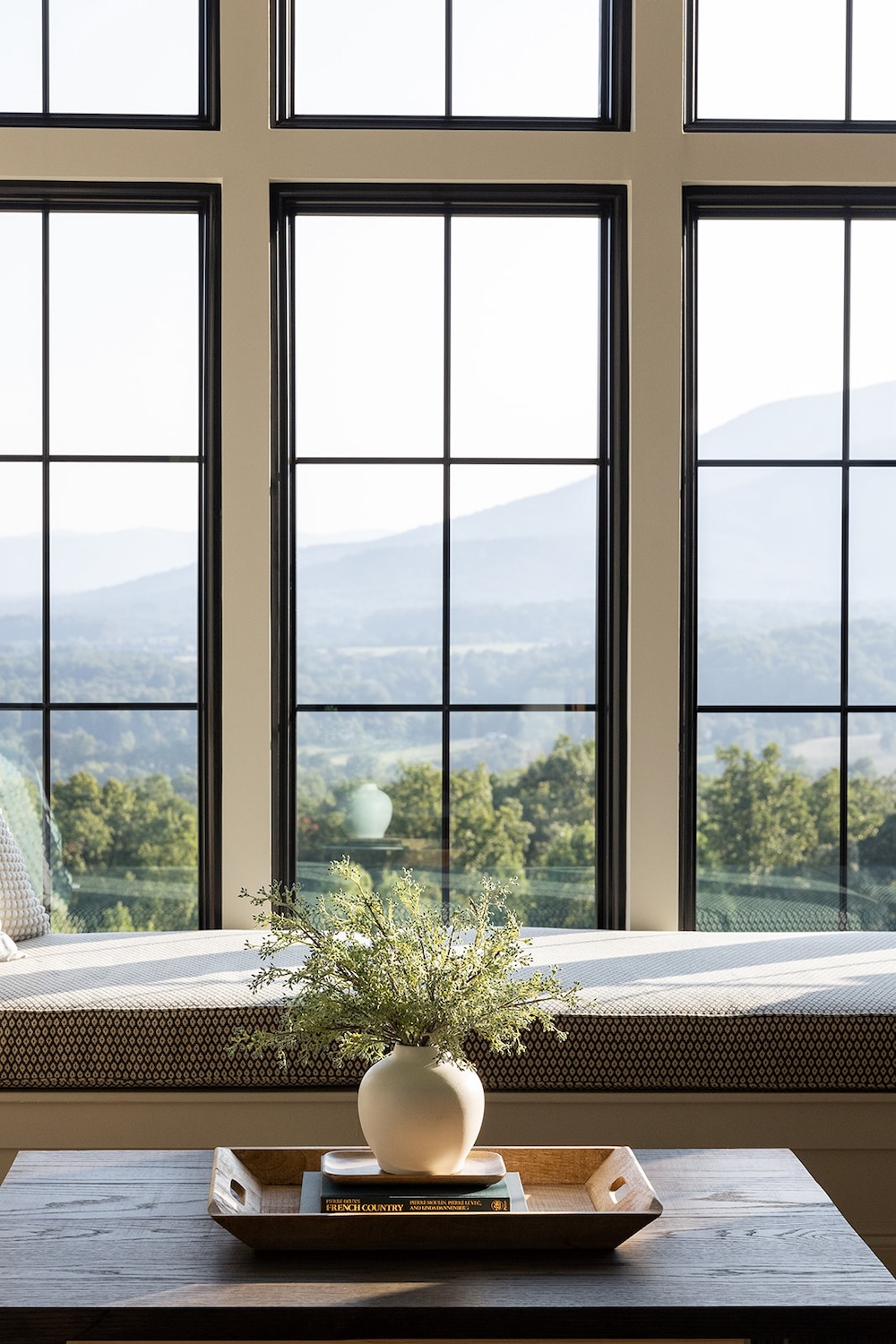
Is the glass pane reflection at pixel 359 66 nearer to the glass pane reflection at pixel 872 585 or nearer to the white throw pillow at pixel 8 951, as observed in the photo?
the glass pane reflection at pixel 872 585

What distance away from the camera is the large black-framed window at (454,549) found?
3.38m

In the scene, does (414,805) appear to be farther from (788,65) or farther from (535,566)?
(788,65)

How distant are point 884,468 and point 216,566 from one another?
77.6 inches

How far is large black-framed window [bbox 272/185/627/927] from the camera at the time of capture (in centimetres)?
338

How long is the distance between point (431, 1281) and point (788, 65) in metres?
3.34

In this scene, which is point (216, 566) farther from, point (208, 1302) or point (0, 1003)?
point (208, 1302)

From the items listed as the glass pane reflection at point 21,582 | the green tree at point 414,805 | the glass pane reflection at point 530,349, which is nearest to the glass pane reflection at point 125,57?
the glass pane reflection at point 530,349

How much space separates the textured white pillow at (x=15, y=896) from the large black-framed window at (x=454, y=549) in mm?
729

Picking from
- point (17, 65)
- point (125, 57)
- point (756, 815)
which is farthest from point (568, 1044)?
point (17, 65)

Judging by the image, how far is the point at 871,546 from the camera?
11.3 feet

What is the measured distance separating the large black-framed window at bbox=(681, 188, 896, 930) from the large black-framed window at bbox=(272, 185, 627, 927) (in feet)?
0.89

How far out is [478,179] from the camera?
3.30 m

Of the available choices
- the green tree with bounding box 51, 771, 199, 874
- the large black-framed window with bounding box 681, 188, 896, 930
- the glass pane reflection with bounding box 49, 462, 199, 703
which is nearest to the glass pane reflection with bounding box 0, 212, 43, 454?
the glass pane reflection with bounding box 49, 462, 199, 703

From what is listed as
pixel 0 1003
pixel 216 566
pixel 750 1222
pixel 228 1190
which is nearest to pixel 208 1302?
pixel 228 1190
